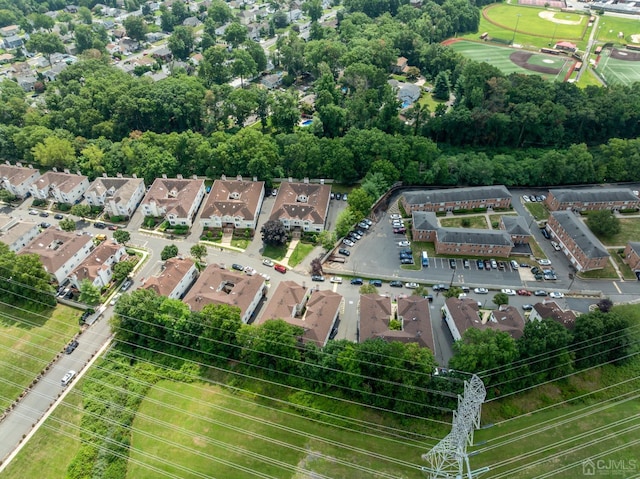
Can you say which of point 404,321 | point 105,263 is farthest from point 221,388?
point 105,263

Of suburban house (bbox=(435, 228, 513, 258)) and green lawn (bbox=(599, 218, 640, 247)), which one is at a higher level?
suburban house (bbox=(435, 228, 513, 258))

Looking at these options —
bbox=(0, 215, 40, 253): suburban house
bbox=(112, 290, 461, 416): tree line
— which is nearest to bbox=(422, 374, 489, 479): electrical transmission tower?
bbox=(112, 290, 461, 416): tree line

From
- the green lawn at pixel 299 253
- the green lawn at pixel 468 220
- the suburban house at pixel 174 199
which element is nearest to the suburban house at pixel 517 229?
the green lawn at pixel 468 220

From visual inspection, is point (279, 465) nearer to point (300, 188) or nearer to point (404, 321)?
point (404, 321)

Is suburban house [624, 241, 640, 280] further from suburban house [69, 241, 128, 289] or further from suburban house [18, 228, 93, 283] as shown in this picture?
suburban house [18, 228, 93, 283]

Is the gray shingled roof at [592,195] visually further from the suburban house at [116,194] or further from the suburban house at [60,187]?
the suburban house at [60,187]

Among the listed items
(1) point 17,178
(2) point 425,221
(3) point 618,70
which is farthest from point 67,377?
(3) point 618,70
